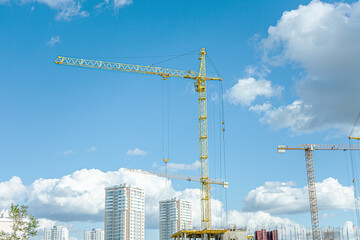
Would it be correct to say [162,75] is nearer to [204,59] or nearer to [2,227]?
[204,59]

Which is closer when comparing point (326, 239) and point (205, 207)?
point (326, 239)

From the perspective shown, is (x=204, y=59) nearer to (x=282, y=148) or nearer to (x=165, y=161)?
(x=165, y=161)

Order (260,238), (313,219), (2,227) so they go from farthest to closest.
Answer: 1. (313,219)
2. (2,227)
3. (260,238)

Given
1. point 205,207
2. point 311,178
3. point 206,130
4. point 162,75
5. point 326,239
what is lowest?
point 326,239

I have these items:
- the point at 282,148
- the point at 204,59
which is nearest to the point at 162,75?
the point at 204,59

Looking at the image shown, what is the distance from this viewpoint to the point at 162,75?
134 metres

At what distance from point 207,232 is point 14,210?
49.5 m

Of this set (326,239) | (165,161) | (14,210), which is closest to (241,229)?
(326,239)

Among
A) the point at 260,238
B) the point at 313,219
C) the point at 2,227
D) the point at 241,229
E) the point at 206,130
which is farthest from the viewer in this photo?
the point at 313,219

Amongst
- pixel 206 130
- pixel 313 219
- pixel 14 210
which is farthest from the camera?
pixel 313 219

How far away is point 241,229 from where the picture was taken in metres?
100

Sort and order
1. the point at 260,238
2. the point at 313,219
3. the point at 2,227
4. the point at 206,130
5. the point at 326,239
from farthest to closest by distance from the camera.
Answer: the point at 313,219, the point at 2,227, the point at 206,130, the point at 260,238, the point at 326,239

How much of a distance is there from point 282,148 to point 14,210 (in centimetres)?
10847

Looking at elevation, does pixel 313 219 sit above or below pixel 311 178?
below
